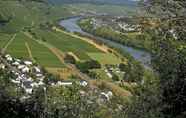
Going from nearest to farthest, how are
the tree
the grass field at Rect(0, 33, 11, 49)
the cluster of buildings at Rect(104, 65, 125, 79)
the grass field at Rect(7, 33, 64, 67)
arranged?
the tree, the cluster of buildings at Rect(104, 65, 125, 79), the grass field at Rect(7, 33, 64, 67), the grass field at Rect(0, 33, 11, 49)

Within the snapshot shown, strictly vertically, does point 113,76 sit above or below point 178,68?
below

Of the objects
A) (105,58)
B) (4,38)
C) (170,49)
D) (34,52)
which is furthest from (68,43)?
(170,49)

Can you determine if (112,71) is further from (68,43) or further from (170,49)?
(170,49)

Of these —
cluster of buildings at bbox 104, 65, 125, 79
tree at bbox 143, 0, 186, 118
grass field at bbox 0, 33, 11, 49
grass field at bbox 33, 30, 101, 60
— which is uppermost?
tree at bbox 143, 0, 186, 118

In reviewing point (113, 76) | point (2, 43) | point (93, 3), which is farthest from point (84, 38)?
point (93, 3)

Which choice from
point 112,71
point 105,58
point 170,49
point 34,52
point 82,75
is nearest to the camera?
point 170,49

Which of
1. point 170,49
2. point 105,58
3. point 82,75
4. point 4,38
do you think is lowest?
point 105,58

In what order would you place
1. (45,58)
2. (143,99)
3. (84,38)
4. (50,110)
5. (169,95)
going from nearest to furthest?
(169,95) < (143,99) < (50,110) < (45,58) < (84,38)

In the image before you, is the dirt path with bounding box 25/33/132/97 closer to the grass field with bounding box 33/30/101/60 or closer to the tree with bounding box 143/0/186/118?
the grass field with bounding box 33/30/101/60

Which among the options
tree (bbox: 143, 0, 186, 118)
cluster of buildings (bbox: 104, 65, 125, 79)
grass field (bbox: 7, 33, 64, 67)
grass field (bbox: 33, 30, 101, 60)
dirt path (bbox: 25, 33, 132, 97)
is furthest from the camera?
grass field (bbox: 33, 30, 101, 60)

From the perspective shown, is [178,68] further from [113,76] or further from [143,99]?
[113,76]

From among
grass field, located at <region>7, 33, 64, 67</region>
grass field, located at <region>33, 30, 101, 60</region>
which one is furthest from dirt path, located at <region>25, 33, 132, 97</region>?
grass field, located at <region>33, 30, 101, 60</region>
